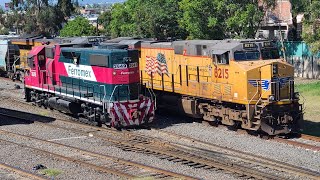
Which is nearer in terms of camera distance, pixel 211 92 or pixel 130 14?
pixel 211 92

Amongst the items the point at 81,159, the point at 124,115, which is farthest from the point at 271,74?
the point at 81,159

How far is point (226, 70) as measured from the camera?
61.6 ft

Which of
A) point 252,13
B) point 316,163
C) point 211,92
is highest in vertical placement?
point 252,13

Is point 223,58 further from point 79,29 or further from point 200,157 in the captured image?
point 79,29

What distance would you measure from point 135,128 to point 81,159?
5.35m

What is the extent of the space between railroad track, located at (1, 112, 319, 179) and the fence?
20.0 m

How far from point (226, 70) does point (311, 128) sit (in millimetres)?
4494

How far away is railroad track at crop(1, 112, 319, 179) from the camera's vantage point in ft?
43.6

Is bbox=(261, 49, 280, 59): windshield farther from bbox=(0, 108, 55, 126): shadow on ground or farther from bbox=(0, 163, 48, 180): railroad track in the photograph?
bbox=(0, 163, 48, 180): railroad track

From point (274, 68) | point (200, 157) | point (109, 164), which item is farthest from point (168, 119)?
point (109, 164)

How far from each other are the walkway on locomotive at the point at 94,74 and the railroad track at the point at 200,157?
1825 millimetres

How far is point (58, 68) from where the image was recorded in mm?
23156

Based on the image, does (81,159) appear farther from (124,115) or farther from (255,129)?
(255,129)

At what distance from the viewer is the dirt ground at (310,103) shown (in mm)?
20614
